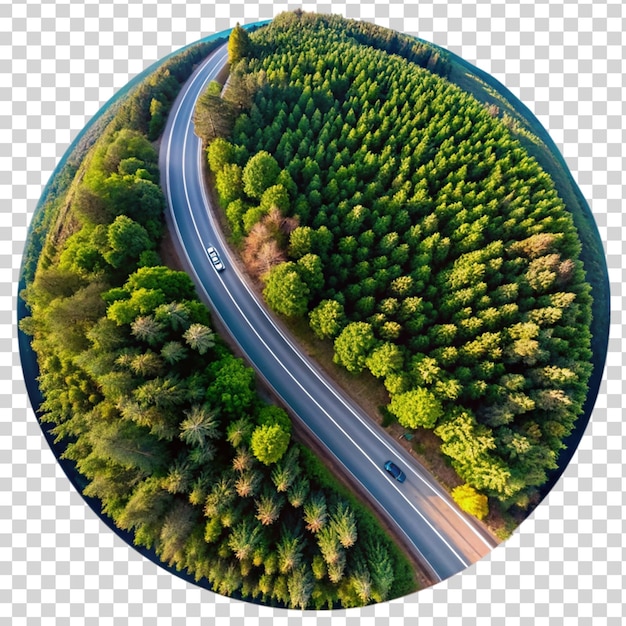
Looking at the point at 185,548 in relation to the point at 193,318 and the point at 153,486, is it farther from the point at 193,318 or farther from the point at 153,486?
the point at 193,318

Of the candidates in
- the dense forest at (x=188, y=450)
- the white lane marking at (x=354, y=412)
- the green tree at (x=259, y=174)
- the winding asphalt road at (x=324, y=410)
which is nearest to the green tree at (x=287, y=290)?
the white lane marking at (x=354, y=412)

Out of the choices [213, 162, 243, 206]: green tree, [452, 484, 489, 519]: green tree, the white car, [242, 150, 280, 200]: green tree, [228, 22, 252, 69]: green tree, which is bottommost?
[452, 484, 489, 519]: green tree

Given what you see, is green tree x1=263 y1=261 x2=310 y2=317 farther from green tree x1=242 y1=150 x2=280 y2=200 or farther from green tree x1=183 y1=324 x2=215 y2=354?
green tree x1=242 y1=150 x2=280 y2=200

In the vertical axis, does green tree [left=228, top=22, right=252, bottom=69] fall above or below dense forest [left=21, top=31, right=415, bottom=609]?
above

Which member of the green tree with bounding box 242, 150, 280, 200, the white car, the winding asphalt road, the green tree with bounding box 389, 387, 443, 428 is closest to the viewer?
the green tree with bounding box 389, 387, 443, 428

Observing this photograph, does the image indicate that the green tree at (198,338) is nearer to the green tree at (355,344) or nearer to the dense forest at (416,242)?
the dense forest at (416,242)

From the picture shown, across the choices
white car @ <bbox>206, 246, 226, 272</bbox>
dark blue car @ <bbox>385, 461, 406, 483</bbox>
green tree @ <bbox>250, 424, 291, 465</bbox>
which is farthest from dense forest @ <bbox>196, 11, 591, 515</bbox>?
green tree @ <bbox>250, 424, 291, 465</bbox>

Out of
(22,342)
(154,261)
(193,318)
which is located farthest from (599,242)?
(22,342)

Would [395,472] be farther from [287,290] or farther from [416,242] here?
[416,242]

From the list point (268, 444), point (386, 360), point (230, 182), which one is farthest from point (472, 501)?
point (230, 182)
